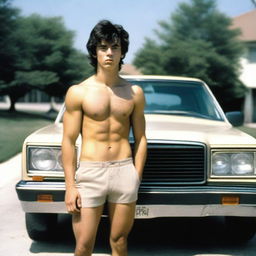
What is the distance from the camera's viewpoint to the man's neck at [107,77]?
346 cm

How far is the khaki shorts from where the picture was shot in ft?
11.1

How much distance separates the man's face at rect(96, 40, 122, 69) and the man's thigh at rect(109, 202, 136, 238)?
2.94 ft

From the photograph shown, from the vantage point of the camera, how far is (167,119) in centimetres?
541

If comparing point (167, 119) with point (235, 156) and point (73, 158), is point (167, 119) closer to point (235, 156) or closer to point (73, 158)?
point (235, 156)

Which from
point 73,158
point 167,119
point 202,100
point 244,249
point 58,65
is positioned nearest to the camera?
point 73,158

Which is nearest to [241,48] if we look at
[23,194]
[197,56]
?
[197,56]

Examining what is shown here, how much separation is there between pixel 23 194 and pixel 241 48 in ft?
107

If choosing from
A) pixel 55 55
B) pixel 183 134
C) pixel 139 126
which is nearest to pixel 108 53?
pixel 139 126

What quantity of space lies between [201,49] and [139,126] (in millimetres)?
31271

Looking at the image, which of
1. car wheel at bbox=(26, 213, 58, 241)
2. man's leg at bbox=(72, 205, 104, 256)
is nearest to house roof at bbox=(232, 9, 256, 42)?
car wheel at bbox=(26, 213, 58, 241)

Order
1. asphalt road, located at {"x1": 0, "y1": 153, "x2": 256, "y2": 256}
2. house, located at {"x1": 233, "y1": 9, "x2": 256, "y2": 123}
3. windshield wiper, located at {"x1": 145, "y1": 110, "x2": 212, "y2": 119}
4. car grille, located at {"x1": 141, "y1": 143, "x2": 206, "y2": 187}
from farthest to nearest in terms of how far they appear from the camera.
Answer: house, located at {"x1": 233, "y1": 9, "x2": 256, "y2": 123}
windshield wiper, located at {"x1": 145, "y1": 110, "x2": 212, "y2": 119}
asphalt road, located at {"x1": 0, "y1": 153, "x2": 256, "y2": 256}
car grille, located at {"x1": 141, "y1": 143, "x2": 206, "y2": 187}

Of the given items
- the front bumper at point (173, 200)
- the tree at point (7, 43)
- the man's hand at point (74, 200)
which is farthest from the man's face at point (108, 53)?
the tree at point (7, 43)

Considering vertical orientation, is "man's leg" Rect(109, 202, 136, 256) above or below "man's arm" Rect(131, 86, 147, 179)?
below

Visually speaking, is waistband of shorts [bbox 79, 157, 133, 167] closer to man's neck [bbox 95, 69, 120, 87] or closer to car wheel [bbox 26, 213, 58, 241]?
man's neck [bbox 95, 69, 120, 87]
